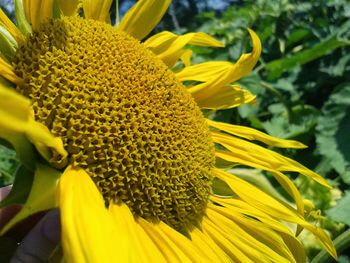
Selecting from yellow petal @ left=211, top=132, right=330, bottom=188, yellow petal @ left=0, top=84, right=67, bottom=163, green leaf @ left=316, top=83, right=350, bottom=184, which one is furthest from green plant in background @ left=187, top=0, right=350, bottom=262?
yellow petal @ left=0, top=84, right=67, bottom=163

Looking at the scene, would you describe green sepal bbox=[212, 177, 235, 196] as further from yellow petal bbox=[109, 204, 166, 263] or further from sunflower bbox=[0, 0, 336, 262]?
yellow petal bbox=[109, 204, 166, 263]

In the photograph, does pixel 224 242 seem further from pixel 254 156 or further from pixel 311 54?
pixel 311 54

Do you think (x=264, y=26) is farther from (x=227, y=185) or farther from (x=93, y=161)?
(x=93, y=161)

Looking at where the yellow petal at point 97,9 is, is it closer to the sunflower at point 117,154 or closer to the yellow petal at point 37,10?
the sunflower at point 117,154

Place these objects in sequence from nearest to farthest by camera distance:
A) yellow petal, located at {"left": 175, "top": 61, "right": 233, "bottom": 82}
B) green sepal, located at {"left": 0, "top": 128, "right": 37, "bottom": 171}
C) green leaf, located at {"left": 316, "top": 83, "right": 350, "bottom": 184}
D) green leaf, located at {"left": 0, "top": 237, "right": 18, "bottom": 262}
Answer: green sepal, located at {"left": 0, "top": 128, "right": 37, "bottom": 171} < green leaf, located at {"left": 0, "top": 237, "right": 18, "bottom": 262} < yellow petal, located at {"left": 175, "top": 61, "right": 233, "bottom": 82} < green leaf, located at {"left": 316, "top": 83, "right": 350, "bottom": 184}

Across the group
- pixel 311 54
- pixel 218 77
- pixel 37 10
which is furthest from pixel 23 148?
pixel 311 54

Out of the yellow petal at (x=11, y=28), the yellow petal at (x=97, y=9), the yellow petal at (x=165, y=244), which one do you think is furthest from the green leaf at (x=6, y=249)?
the yellow petal at (x=97, y=9)
